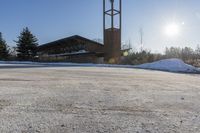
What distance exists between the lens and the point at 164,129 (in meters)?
3.46

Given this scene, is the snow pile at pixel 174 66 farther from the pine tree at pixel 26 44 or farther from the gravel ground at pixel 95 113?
the pine tree at pixel 26 44

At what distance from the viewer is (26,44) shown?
154 ft

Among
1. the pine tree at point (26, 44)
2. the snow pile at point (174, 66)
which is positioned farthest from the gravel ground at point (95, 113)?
the pine tree at point (26, 44)

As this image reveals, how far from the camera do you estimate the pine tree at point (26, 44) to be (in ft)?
154

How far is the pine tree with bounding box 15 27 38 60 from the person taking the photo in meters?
46.9

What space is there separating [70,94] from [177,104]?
2.32m

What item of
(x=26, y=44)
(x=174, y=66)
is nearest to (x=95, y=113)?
(x=174, y=66)

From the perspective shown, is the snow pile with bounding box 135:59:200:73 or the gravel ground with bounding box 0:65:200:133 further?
the snow pile with bounding box 135:59:200:73

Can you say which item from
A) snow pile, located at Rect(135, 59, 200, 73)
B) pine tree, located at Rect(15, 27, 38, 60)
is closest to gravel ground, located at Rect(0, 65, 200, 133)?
snow pile, located at Rect(135, 59, 200, 73)

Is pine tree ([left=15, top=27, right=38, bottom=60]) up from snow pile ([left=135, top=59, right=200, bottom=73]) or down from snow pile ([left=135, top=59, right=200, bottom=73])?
up

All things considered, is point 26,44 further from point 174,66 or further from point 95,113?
point 95,113

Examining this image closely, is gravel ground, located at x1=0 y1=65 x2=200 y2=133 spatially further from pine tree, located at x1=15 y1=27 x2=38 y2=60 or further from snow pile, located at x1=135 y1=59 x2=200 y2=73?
pine tree, located at x1=15 y1=27 x2=38 y2=60

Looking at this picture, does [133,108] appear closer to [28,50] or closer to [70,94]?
[70,94]

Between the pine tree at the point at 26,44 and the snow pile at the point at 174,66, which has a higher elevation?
the pine tree at the point at 26,44
